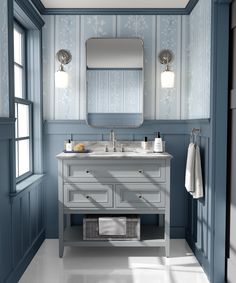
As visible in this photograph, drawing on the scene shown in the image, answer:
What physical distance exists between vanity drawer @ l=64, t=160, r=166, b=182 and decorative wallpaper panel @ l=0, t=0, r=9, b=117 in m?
0.90

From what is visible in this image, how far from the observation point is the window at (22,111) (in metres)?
3.36

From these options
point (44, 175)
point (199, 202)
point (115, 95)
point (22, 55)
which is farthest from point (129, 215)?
point (22, 55)

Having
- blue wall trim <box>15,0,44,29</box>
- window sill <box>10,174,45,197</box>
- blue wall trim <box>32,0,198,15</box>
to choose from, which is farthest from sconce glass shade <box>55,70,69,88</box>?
window sill <box>10,174,45,197</box>

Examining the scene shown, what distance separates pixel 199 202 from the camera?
332 cm

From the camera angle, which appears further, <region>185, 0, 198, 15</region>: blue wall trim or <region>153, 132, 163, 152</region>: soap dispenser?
<region>153, 132, 163, 152</region>: soap dispenser

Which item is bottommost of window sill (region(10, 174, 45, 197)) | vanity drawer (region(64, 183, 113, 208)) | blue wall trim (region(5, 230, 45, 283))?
blue wall trim (region(5, 230, 45, 283))

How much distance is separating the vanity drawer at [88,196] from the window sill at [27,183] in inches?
12.8

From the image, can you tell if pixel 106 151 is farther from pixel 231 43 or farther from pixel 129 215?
pixel 231 43

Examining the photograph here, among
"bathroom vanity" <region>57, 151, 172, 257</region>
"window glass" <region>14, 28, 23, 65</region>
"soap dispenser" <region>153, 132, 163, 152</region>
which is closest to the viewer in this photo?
"bathroom vanity" <region>57, 151, 172, 257</region>

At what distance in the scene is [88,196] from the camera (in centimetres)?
328

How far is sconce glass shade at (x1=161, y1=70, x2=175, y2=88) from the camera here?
374 cm

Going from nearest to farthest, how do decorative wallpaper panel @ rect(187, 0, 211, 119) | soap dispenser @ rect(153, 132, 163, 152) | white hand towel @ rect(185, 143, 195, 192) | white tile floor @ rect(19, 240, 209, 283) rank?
1. white tile floor @ rect(19, 240, 209, 283)
2. decorative wallpaper panel @ rect(187, 0, 211, 119)
3. white hand towel @ rect(185, 143, 195, 192)
4. soap dispenser @ rect(153, 132, 163, 152)

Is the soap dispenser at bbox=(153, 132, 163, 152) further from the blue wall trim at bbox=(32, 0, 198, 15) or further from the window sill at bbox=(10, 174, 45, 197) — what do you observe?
the blue wall trim at bbox=(32, 0, 198, 15)

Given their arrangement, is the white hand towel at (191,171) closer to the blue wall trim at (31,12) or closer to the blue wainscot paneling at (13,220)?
the blue wainscot paneling at (13,220)
